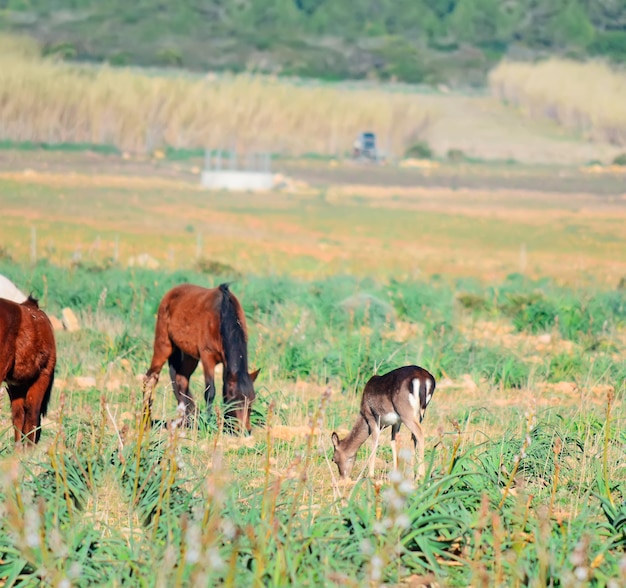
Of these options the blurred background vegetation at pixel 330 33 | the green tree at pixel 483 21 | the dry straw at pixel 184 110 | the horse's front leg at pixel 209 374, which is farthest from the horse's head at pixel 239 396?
the green tree at pixel 483 21

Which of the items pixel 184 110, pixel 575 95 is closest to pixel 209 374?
pixel 184 110

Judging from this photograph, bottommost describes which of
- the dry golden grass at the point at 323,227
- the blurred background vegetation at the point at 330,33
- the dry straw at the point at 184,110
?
the dry golden grass at the point at 323,227

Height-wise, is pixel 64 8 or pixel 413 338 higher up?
pixel 64 8

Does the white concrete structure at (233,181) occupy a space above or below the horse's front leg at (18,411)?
below

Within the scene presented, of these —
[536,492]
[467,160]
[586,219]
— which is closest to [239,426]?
[536,492]

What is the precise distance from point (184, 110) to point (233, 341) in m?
37.8

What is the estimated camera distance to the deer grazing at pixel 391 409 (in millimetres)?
6836

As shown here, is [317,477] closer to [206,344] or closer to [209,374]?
[209,374]

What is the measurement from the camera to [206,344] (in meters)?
8.73

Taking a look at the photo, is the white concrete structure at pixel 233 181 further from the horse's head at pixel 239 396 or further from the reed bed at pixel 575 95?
the horse's head at pixel 239 396

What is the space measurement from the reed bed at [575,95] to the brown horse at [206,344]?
127 ft

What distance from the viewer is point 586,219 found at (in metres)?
32.1

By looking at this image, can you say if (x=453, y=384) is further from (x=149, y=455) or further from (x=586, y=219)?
(x=586, y=219)

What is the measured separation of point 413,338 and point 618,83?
36361 millimetres
